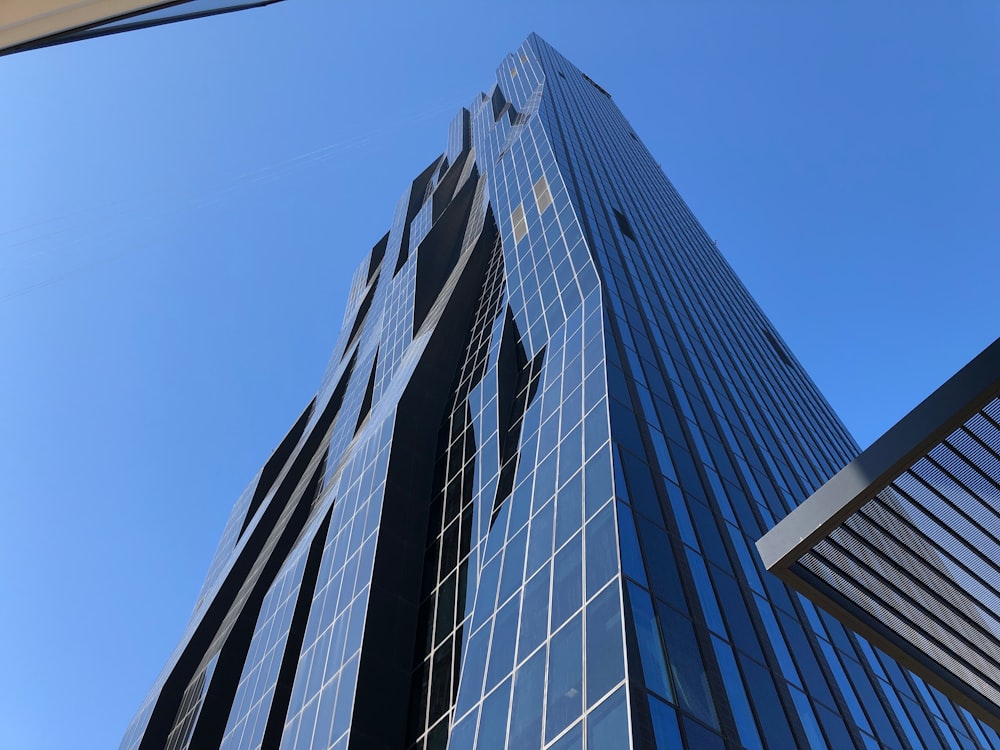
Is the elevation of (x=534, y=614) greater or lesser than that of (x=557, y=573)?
lesser

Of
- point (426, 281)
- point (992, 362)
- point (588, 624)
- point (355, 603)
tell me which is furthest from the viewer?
point (426, 281)

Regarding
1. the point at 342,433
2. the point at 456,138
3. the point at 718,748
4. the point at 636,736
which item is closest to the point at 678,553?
the point at 718,748

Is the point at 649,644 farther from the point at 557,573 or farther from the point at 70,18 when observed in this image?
the point at 70,18

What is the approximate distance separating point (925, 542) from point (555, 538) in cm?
763

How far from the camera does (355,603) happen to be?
84.6ft

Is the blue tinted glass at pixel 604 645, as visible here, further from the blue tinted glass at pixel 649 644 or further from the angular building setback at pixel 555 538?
the blue tinted glass at pixel 649 644

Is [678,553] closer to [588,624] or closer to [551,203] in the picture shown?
[588,624]

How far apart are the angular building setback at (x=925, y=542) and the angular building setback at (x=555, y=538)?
3097 mm

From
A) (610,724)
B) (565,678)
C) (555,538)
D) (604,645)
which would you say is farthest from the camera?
(555,538)

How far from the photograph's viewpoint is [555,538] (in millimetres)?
17594

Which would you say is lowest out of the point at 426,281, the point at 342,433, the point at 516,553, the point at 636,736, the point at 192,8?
the point at 636,736

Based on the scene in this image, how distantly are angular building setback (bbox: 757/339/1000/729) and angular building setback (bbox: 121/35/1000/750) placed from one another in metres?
3.10

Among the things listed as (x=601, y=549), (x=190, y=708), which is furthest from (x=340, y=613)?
(x=190, y=708)

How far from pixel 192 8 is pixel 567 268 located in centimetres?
2124
